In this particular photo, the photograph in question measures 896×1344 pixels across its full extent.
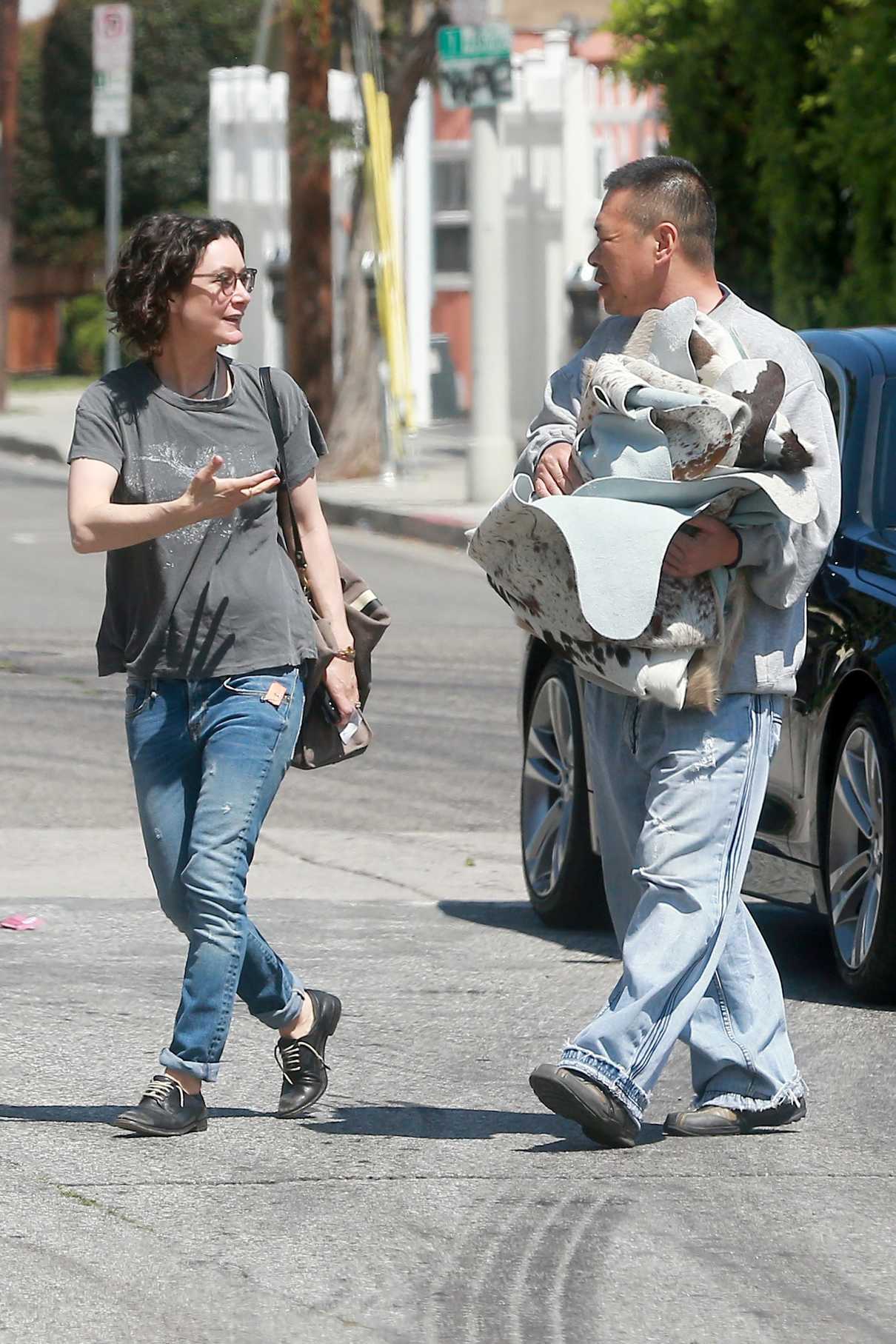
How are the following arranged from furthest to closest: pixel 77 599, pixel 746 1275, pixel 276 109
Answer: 1. pixel 276 109
2. pixel 77 599
3. pixel 746 1275

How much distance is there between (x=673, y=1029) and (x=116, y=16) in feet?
79.7

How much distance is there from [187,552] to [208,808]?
518 millimetres

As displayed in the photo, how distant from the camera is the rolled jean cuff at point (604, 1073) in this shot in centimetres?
527

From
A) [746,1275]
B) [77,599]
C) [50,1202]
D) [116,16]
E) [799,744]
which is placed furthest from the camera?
[116,16]

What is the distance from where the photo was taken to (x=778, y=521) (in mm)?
5188

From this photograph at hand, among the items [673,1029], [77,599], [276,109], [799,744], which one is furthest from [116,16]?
[673,1029]

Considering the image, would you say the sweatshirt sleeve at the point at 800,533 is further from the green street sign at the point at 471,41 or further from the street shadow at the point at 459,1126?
the green street sign at the point at 471,41

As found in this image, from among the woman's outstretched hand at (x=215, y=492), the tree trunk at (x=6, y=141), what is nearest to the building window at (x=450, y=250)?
the tree trunk at (x=6, y=141)

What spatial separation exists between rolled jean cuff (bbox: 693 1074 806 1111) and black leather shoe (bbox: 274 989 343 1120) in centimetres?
81

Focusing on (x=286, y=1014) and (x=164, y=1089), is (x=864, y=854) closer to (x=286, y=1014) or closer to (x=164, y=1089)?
(x=286, y=1014)

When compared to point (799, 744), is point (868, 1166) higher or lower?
lower

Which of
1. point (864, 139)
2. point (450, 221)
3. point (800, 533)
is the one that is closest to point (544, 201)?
point (450, 221)

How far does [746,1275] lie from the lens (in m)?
4.57

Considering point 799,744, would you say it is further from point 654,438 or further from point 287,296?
point 287,296
